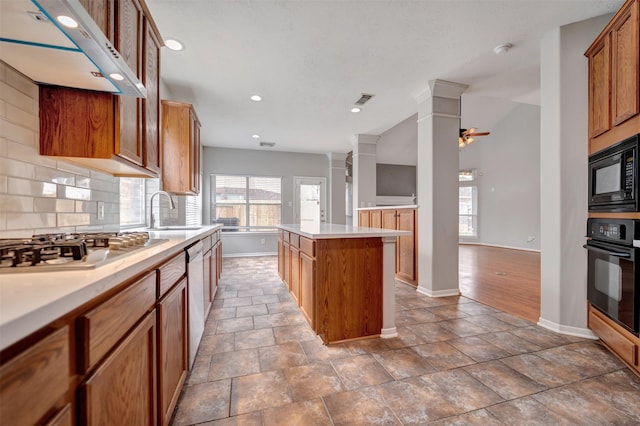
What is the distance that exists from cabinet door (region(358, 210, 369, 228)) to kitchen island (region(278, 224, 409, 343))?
288 centimetres

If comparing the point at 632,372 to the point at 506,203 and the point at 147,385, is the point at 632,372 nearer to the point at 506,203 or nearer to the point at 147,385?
the point at 147,385

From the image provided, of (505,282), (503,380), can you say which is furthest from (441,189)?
(503,380)

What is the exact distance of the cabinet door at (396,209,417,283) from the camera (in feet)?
12.4

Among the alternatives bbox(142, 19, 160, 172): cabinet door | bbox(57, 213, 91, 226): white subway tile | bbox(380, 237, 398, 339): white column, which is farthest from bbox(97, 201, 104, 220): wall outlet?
bbox(380, 237, 398, 339): white column

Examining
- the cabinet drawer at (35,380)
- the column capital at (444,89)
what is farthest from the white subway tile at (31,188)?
the column capital at (444,89)

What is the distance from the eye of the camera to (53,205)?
4.68 ft

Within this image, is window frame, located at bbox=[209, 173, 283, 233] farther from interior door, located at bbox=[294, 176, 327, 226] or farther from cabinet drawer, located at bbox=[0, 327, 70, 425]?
cabinet drawer, located at bbox=[0, 327, 70, 425]

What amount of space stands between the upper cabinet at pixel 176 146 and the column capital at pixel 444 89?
2856mm

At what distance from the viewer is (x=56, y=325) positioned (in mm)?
548

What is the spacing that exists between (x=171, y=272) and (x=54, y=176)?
32.6 inches

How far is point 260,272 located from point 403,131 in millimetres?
5717

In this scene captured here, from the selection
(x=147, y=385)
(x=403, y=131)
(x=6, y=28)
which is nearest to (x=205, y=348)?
(x=147, y=385)

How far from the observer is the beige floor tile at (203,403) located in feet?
4.50

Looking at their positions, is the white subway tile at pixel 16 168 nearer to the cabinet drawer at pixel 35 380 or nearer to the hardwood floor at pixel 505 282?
the cabinet drawer at pixel 35 380
